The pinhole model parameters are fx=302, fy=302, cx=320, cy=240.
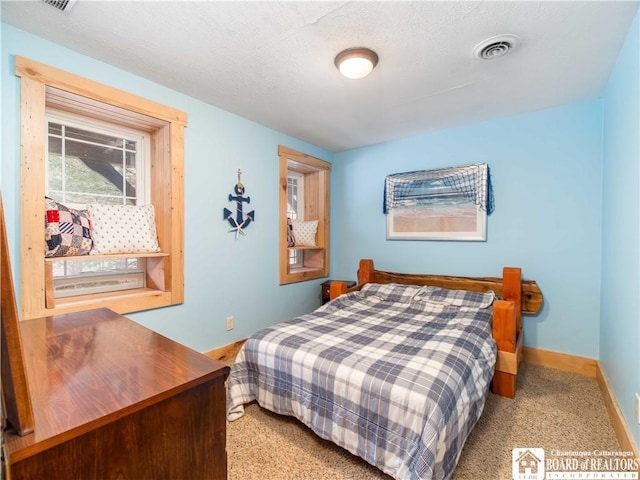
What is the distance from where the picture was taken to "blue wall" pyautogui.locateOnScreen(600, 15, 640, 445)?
1.51m

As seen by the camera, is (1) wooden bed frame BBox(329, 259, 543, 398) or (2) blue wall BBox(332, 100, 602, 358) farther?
(2) blue wall BBox(332, 100, 602, 358)

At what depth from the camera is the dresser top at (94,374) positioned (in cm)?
60

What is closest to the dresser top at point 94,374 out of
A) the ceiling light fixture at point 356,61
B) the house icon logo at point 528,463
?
the house icon logo at point 528,463

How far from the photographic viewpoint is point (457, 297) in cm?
270

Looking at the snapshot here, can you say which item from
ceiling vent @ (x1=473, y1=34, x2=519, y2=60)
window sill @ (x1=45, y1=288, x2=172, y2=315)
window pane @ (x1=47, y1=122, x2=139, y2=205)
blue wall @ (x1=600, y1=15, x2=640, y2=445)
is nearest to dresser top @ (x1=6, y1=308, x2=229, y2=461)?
window sill @ (x1=45, y1=288, x2=172, y2=315)

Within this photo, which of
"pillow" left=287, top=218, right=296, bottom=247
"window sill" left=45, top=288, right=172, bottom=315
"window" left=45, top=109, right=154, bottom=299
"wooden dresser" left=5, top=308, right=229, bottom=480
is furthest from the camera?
"pillow" left=287, top=218, right=296, bottom=247

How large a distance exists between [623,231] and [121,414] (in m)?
2.48

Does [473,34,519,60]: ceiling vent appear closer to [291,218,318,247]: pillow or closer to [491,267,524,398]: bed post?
[491,267,524,398]: bed post

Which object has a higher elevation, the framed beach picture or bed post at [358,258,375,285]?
the framed beach picture

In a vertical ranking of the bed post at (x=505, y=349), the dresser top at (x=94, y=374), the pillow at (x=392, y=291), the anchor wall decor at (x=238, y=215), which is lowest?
the bed post at (x=505, y=349)

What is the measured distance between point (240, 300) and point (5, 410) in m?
2.32

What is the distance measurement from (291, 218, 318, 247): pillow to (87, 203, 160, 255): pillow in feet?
5.39

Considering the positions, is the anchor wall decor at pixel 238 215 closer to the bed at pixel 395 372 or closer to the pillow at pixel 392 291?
the bed at pixel 395 372

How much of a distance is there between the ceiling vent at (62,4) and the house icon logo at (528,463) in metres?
3.15
